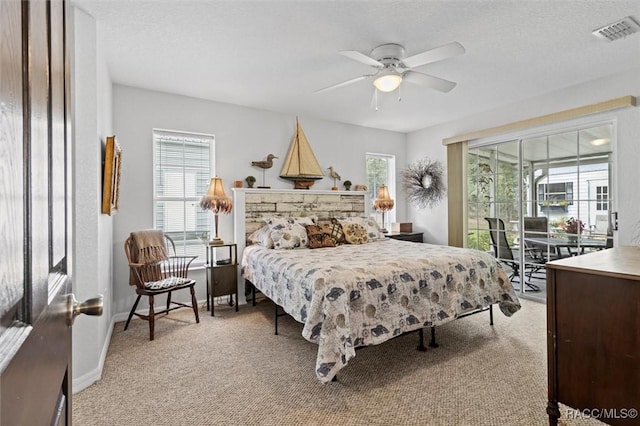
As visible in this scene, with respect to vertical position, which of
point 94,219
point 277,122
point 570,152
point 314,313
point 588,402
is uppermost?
point 277,122

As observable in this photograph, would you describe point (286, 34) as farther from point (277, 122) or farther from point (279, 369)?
point (279, 369)

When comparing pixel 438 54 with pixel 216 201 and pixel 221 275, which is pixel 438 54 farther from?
pixel 221 275

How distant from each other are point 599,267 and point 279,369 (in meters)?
A: 2.10

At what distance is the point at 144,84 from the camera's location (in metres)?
3.58

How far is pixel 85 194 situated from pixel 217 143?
2076 millimetres

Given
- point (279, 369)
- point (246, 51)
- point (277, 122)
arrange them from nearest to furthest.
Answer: point (279, 369), point (246, 51), point (277, 122)

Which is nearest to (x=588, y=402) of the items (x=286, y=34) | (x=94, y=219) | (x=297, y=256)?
(x=297, y=256)

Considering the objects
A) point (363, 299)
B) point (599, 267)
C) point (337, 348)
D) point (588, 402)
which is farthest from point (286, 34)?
point (588, 402)

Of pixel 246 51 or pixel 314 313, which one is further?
pixel 246 51

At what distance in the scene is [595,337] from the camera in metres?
1.58

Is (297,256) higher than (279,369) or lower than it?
higher

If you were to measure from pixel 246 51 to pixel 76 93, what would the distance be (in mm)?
1348

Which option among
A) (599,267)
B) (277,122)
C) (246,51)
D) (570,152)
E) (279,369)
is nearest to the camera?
(599,267)

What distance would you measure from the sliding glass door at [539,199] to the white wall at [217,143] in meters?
1.88
